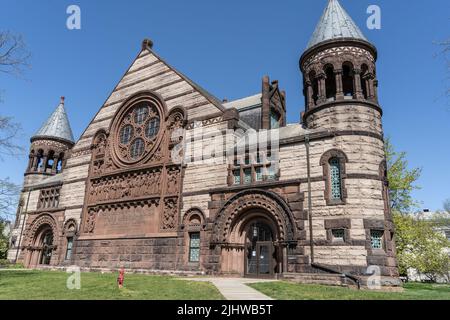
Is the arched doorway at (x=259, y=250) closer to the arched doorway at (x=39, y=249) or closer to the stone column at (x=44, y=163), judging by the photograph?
the arched doorway at (x=39, y=249)

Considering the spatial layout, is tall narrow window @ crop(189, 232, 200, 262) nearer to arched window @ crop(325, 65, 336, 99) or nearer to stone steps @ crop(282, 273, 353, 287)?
stone steps @ crop(282, 273, 353, 287)

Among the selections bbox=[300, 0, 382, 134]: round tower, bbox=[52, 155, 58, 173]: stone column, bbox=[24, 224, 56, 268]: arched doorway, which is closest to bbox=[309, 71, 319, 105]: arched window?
bbox=[300, 0, 382, 134]: round tower

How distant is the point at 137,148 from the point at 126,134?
216 centimetres

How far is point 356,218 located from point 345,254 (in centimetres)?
175

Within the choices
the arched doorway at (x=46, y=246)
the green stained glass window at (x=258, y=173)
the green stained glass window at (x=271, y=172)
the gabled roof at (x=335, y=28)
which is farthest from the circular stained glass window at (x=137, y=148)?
the gabled roof at (x=335, y=28)

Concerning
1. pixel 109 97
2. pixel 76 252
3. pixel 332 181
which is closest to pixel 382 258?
pixel 332 181

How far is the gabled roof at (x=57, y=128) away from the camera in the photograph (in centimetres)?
3778

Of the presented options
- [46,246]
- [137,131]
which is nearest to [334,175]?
[137,131]

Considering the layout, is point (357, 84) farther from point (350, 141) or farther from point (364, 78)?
point (350, 141)

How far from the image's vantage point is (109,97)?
30.4 metres

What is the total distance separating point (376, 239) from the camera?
16.5 metres

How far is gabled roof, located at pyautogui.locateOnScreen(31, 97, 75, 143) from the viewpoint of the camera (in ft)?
124

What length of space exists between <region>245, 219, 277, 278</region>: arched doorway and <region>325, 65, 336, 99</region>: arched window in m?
8.93
